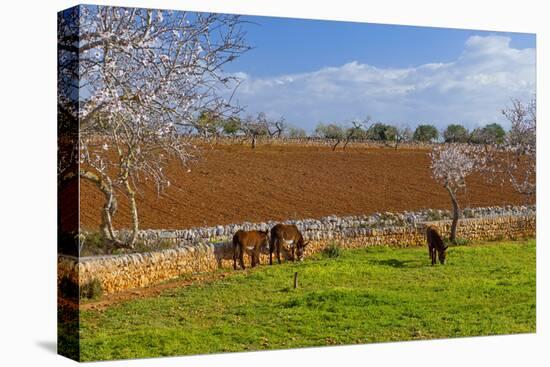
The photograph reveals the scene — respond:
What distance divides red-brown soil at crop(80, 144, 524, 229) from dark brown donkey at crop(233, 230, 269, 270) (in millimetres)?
181

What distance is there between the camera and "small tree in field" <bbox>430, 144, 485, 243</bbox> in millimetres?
14445

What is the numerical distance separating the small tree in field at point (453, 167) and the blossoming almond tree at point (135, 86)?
3.24 meters

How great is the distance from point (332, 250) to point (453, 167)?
7.48 ft

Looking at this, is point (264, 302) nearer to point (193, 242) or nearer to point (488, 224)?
point (193, 242)

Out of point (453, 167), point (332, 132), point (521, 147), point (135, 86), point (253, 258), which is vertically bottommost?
point (253, 258)

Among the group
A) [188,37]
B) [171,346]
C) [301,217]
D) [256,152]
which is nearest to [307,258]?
[301,217]

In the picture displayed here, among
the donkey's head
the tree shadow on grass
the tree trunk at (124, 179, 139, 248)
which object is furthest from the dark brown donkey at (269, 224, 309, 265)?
the tree trunk at (124, 179, 139, 248)

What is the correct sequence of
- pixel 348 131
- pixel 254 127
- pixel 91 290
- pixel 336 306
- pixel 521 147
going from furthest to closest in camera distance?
pixel 521 147 < pixel 348 131 < pixel 336 306 < pixel 254 127 < pixel 91 290

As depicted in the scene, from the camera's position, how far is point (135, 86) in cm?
1212

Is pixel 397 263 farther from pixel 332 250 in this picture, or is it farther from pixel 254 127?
pixel 254 127

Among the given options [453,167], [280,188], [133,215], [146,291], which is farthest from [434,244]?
[133,215]

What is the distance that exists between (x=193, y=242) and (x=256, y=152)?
1393 millimetres

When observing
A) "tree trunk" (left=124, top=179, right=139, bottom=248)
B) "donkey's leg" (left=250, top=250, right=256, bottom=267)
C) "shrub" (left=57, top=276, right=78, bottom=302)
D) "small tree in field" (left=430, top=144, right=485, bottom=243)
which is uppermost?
"small tree in field" (left=430, top=144, right=485, bottom=243)

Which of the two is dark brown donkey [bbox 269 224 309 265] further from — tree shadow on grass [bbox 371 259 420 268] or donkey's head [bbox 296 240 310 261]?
tree shadow on grass [bbox 371 259 420 268]
